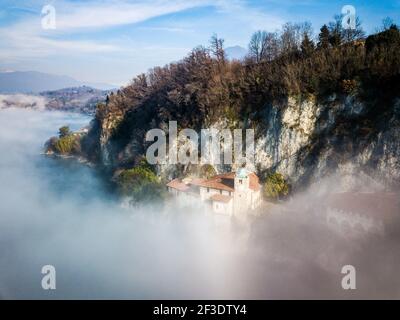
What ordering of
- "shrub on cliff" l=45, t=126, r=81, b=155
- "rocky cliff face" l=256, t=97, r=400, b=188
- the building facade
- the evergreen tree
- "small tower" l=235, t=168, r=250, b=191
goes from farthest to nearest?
"shrub on cliff" l=45, t=126, r=81, b=155, the evergreen tree, "rocky cliff face" l=256, t=97, r=400, b=188, the building facade, "small tower" l=235, t=168, r=250, b=191

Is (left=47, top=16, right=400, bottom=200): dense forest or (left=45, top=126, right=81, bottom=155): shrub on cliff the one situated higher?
(left=47, top=16, right=400, bottom=200): dense forest

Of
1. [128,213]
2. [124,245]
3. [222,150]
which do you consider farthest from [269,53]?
[124,245]

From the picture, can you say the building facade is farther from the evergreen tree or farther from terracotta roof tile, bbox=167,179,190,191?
the evergreen tree

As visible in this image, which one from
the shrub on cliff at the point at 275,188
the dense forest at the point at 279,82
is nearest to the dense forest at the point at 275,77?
the dense forest at the point at 279,82

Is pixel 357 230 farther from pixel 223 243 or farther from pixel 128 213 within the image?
pixel 128 213

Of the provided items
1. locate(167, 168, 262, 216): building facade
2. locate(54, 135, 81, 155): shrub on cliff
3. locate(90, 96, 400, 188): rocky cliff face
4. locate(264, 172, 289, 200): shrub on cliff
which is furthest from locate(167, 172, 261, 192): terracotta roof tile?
locate(54, 135, 81, 155): shrub on cliff

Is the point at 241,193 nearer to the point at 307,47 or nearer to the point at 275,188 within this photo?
the point at 275,188

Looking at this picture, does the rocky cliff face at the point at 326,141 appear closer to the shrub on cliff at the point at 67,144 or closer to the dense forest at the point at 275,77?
the dense forest at the point at 275,77
